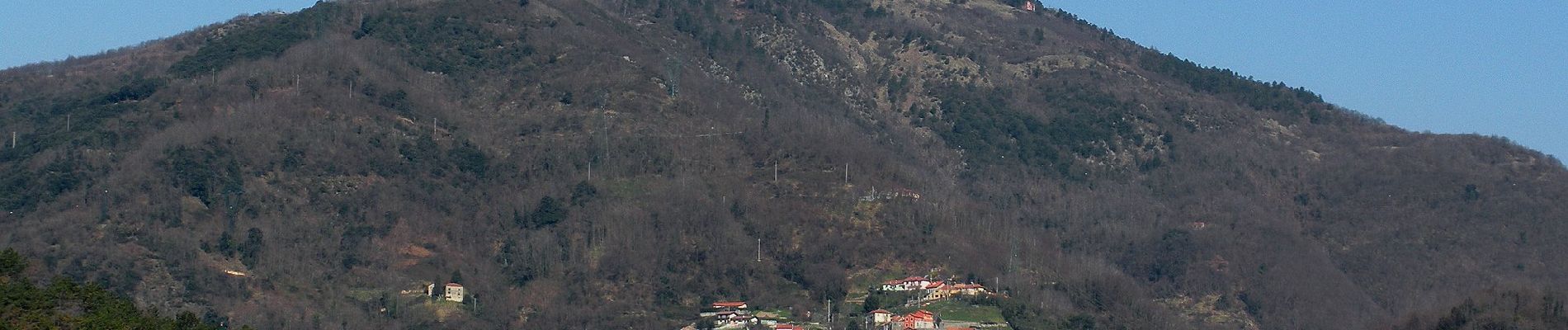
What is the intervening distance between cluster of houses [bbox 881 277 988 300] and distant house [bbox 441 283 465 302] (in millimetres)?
22707

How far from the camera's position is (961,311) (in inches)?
5394

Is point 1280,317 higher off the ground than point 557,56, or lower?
lower

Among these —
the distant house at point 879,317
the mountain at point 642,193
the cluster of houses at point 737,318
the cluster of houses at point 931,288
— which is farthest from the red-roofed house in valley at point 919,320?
the cluster of houses at point 931,288

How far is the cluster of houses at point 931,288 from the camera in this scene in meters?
140

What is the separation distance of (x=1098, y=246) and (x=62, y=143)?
66340 mm

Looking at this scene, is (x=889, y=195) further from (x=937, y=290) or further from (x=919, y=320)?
(x=919, y=320)

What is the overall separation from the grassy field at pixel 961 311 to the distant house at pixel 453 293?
2232 centimetres

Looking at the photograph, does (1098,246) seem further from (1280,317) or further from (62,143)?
(62,143)

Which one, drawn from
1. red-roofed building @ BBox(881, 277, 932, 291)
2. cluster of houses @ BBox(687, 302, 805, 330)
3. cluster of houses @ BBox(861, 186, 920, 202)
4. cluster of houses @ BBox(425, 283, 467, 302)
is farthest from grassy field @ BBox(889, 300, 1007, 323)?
cluster of houses @ BBox(425, 283, 467, 302)

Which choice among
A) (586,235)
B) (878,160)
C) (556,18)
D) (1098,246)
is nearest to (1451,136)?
(1098,246)

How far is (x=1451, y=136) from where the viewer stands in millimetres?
196375

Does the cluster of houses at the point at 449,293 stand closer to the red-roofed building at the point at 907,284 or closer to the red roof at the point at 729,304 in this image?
the red roof at the point at 729,304

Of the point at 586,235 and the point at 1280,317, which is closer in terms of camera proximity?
the point at 586,235

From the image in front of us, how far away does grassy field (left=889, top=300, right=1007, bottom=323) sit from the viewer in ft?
443
